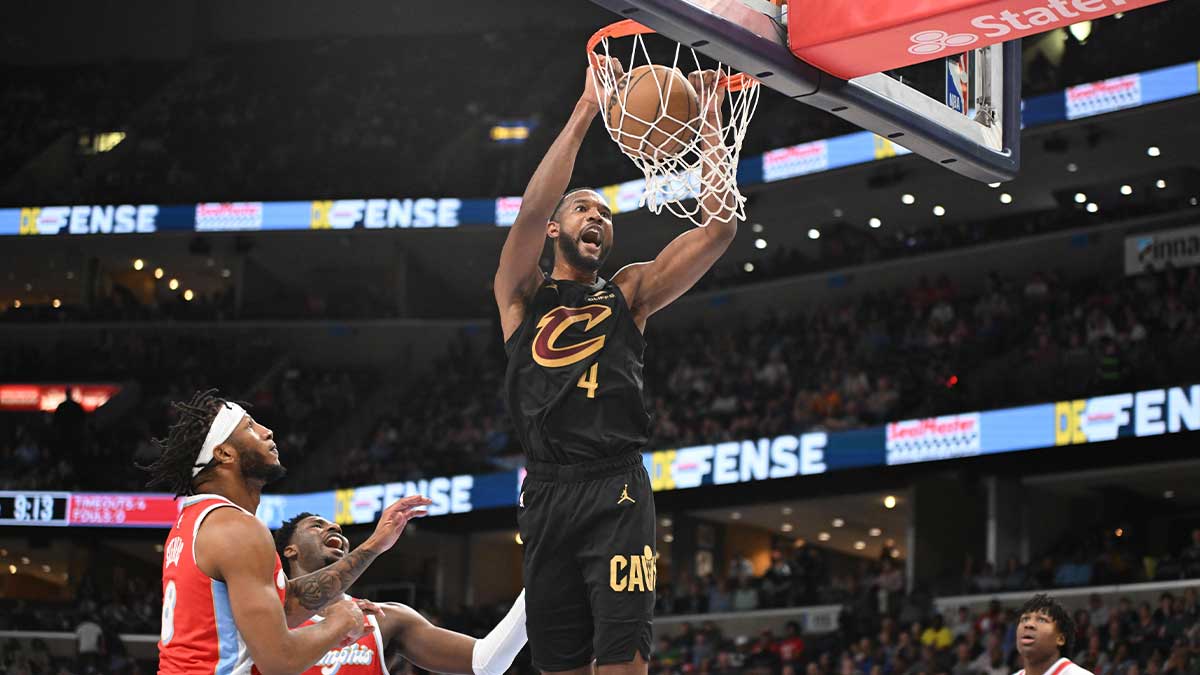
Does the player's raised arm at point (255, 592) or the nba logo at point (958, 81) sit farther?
the nba logo at point (958, 81)

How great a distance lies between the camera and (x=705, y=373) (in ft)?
80.0

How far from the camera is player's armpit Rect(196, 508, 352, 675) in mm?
4055

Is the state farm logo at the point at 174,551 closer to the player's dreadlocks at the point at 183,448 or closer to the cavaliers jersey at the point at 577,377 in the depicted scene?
the player's dreadlocks at the point at 183,448

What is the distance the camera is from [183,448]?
433cm

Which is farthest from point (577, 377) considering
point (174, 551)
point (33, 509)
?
point (33, 509)

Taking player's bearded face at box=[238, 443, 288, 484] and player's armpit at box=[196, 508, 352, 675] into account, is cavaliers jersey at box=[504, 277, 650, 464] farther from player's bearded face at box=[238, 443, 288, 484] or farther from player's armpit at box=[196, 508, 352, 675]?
player's armpit at box=[196, 508, 352, 675]

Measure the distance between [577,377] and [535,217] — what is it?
0.49 m

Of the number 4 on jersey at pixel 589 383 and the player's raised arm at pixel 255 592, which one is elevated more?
the number 4 on jersey at pixel 589 383

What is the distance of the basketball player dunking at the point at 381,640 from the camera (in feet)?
18.4

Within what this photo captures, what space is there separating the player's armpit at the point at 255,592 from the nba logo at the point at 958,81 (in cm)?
277

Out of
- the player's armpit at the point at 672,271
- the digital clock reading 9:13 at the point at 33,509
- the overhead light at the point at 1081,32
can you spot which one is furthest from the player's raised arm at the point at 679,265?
the digital clock reading 9:13 at the point at 33,509

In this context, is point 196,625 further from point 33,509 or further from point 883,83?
point 33,509

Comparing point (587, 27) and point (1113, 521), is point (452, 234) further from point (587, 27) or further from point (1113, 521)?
point (1113, 521)

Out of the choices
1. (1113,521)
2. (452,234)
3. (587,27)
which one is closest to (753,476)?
(1113,521)
